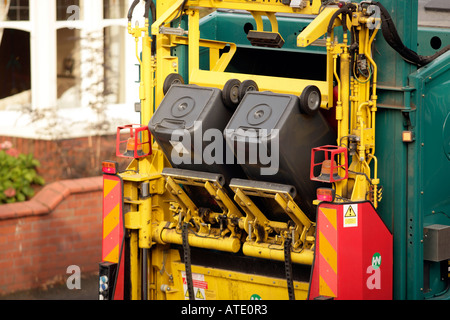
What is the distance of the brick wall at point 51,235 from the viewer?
8.64m

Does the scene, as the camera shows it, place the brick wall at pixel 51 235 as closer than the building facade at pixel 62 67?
Yes

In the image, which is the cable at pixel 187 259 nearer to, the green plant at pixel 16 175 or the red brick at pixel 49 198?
the red brick at pixel 49 198

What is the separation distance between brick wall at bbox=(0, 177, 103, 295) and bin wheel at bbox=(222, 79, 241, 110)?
3185mm

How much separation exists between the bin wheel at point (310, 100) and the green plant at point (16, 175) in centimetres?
403

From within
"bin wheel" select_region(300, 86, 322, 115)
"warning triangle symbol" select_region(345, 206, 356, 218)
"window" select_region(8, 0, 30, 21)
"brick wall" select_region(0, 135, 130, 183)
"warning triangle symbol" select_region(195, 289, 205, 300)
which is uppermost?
"window" select_region(8, 0, 30, 21)

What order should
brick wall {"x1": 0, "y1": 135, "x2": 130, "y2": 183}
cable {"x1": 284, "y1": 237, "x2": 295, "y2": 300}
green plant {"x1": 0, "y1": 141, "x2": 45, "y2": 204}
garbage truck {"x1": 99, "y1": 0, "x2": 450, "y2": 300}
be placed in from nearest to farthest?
garbage truck {"x1": 99, "y1": 0, "x2": 450, "y2": 300}
cable {"x1": 284, "y1": 237, "x2": 295, "y2": 300}
green plant {"x1": 0, "y1": 141, "x2": 45, "y2": 204}
brick wall {"x1": 0, "y1": 135, "x2": 130, "y2": 183}

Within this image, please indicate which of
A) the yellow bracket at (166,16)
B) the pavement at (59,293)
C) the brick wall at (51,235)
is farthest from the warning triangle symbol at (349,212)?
the brick wall at (51,235)

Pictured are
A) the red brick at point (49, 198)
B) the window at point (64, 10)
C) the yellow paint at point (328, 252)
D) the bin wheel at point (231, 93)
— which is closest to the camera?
the yellow paint at point (328, 252)

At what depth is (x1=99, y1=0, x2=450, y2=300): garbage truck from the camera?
577 centimetres

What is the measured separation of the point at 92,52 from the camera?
10594 millimetres

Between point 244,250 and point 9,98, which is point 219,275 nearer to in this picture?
point 244,250

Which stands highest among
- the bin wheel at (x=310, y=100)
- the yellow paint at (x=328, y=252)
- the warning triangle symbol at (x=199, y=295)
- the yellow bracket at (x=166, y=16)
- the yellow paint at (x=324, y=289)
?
the yellow bracket at (x=166, y=16)

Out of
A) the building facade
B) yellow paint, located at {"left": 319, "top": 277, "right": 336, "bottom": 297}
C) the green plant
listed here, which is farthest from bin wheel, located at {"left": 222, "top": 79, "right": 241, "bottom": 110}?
the building facade

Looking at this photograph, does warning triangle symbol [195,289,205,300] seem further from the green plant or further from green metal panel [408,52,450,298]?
the green plant
